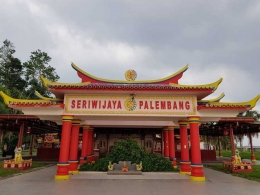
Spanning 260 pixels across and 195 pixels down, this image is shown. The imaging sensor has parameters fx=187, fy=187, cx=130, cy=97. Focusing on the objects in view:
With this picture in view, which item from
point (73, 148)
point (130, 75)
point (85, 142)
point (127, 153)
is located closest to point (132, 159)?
point (127, 153)

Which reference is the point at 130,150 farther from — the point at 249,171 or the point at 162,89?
the point at 249,171

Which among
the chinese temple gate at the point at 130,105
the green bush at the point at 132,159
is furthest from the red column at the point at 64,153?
the green bush at the point at 132,159

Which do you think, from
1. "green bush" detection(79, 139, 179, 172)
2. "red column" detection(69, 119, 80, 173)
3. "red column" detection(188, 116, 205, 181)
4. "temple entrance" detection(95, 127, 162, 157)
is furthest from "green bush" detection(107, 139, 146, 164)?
"temple entrance" detection(95, 127, 162, 157)

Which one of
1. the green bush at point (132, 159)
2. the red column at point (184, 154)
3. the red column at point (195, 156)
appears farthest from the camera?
the green bush at point (132, 159)

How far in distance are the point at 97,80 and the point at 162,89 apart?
4.48 m

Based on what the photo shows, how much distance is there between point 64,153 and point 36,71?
4265cm

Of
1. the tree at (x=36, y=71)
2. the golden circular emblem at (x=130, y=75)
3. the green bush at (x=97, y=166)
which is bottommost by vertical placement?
the green bush at (x=97, y=166)

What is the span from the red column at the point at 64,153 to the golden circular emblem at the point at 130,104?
3.41 meters

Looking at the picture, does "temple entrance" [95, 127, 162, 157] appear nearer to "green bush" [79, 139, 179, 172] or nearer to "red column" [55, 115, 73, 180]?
"green bush" [79, 139, 179, 172]

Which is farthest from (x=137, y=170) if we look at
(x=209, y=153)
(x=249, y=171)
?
(x=209, y=153)

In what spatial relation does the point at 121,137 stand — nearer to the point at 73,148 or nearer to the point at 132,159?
the point at 132,159

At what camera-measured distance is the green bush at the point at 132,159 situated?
12844 millimetres

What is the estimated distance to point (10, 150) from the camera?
89.7 feet

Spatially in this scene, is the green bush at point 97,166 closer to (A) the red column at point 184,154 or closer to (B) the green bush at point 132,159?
(B) the green bush at point 132,159
